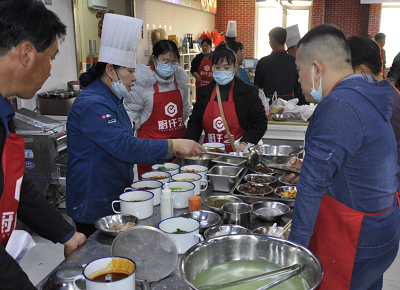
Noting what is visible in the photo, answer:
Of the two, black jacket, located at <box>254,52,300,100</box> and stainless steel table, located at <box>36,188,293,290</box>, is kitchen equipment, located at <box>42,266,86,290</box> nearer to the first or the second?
stainless steel table, located at <box>36,188,293,290</box>

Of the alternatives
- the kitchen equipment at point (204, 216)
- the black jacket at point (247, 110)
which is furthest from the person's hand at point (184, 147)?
the black jacket at point (247, 110)

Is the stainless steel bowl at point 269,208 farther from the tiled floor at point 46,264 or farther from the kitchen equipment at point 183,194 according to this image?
the tiled floor at point 46,264

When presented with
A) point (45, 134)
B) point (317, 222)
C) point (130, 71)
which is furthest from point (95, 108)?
point (45, 134)

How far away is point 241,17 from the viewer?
12750mm

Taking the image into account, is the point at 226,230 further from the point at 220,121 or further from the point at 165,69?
the point at 165,69

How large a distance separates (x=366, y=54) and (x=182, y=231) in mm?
1626

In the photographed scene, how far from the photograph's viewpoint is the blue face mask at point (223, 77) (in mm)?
3133

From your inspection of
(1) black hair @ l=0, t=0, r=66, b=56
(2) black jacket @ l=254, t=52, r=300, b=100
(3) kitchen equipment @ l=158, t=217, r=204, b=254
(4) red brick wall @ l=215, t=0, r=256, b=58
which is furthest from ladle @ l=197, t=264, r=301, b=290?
(4) red brick wall @ l=215, t=0, r=256, b=58

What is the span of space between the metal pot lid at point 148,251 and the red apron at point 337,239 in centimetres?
59

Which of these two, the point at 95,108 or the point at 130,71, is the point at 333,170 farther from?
the point at 130,71

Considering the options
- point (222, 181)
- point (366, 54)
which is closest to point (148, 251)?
point (222, 181)

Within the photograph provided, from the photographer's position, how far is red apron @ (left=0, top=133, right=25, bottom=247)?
4.04 feet

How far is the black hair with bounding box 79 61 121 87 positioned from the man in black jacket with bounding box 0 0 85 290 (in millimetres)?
826

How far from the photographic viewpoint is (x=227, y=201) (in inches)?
81.4
